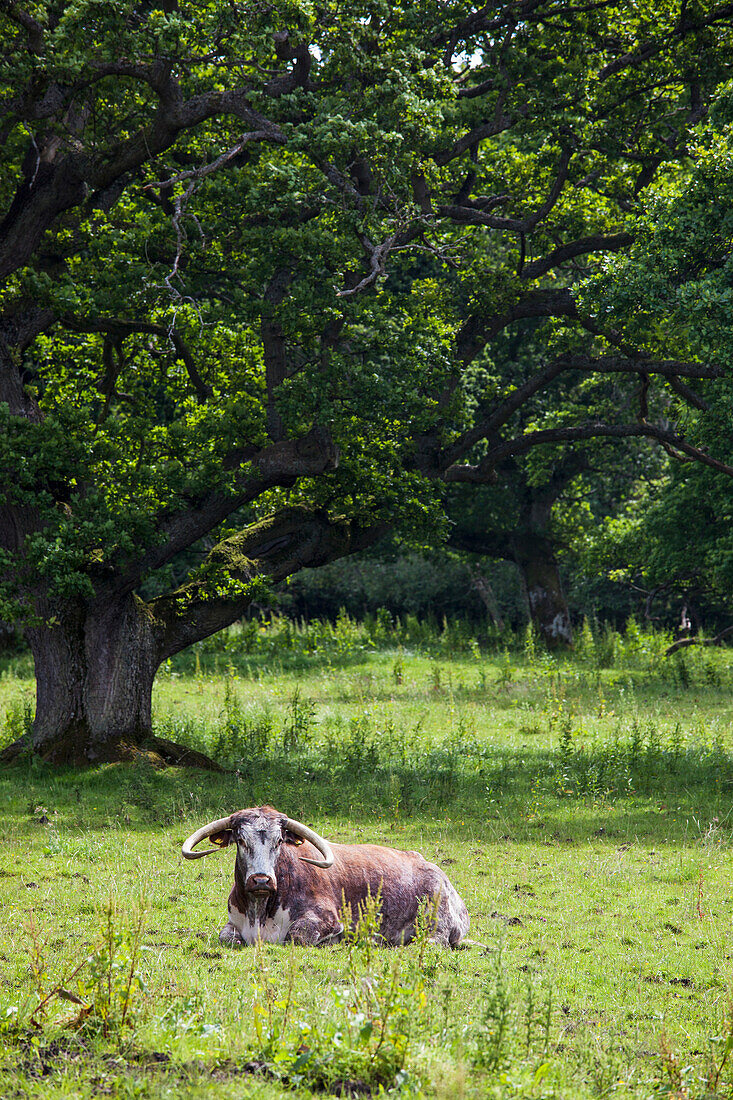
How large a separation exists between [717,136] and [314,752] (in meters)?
11.9

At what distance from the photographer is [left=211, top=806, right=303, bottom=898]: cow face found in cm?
796

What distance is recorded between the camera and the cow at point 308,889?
329 inches

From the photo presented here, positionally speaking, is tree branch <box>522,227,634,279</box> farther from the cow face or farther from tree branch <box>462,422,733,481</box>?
the cow face

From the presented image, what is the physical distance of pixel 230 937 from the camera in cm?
851

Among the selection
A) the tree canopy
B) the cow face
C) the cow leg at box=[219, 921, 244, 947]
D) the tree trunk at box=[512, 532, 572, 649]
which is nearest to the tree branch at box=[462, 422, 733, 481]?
the tree canopy

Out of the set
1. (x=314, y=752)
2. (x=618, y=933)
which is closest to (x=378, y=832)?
(x=618, y=933)

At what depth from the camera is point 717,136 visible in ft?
49.3

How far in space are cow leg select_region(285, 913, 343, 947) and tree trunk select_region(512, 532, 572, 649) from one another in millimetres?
26995

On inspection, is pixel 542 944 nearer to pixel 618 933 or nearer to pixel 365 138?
pixel 618 933

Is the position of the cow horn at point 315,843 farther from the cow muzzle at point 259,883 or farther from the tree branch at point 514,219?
the tree branch at point 514,219

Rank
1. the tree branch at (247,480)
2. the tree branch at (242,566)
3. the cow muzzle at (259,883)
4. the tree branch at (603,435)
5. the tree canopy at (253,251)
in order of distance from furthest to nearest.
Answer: the tree branch at (603,435), the tree branch at (242,566), the tree branch at (247,480), the tree canopy at (253,251), the cow muzzle at (259,883)

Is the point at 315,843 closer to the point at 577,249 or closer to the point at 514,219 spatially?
the point at 514,219

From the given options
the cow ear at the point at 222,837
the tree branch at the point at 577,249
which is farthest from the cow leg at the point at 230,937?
the tree branch at the point at 577,249

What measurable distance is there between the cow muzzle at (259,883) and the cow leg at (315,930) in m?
0.71
